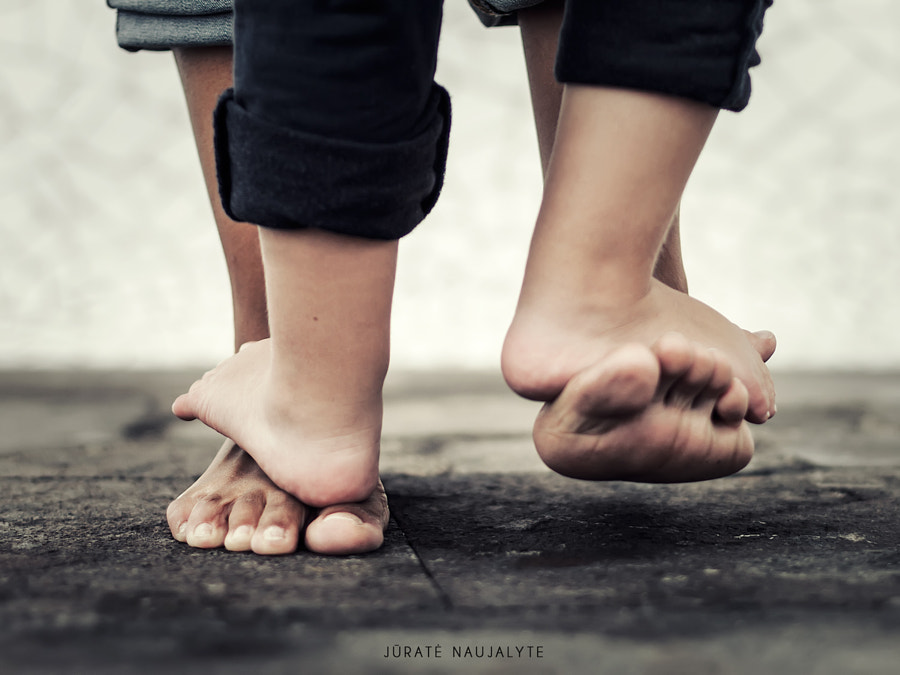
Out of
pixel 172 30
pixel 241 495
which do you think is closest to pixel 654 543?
pixel 241 495

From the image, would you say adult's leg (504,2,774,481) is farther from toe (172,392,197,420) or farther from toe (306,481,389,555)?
toe (172,392,197,420)

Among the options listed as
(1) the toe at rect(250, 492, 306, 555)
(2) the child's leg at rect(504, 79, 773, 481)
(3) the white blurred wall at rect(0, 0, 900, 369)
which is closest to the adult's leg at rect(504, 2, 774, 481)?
(2) the child's leg at rect(504, 79, 773, 481)

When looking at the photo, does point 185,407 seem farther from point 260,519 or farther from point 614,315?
point 614,315

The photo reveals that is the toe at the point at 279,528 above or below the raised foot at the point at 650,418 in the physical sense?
below

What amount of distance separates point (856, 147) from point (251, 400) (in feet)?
6.83

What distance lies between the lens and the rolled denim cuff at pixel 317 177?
1.99 feet

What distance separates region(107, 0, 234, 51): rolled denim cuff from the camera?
0.88m

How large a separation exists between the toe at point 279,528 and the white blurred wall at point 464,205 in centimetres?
155

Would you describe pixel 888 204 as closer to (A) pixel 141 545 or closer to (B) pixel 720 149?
(B) pixel 720 149

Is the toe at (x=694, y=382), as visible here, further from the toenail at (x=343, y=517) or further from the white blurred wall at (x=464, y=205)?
the white blurred wall at (x=464, y=205)

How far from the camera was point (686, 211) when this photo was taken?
237cm

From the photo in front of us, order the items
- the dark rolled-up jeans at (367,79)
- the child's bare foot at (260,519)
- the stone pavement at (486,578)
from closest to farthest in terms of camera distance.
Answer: the stone pavement at (486,578)
the dark rolled-up jeans at (367,79)
the child's bare foot at (260,519)

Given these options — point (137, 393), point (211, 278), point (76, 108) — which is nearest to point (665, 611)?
point (137, 393)

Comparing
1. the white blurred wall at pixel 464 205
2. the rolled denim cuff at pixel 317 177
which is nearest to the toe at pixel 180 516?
the rolled denim cuff at pixel 317 177
